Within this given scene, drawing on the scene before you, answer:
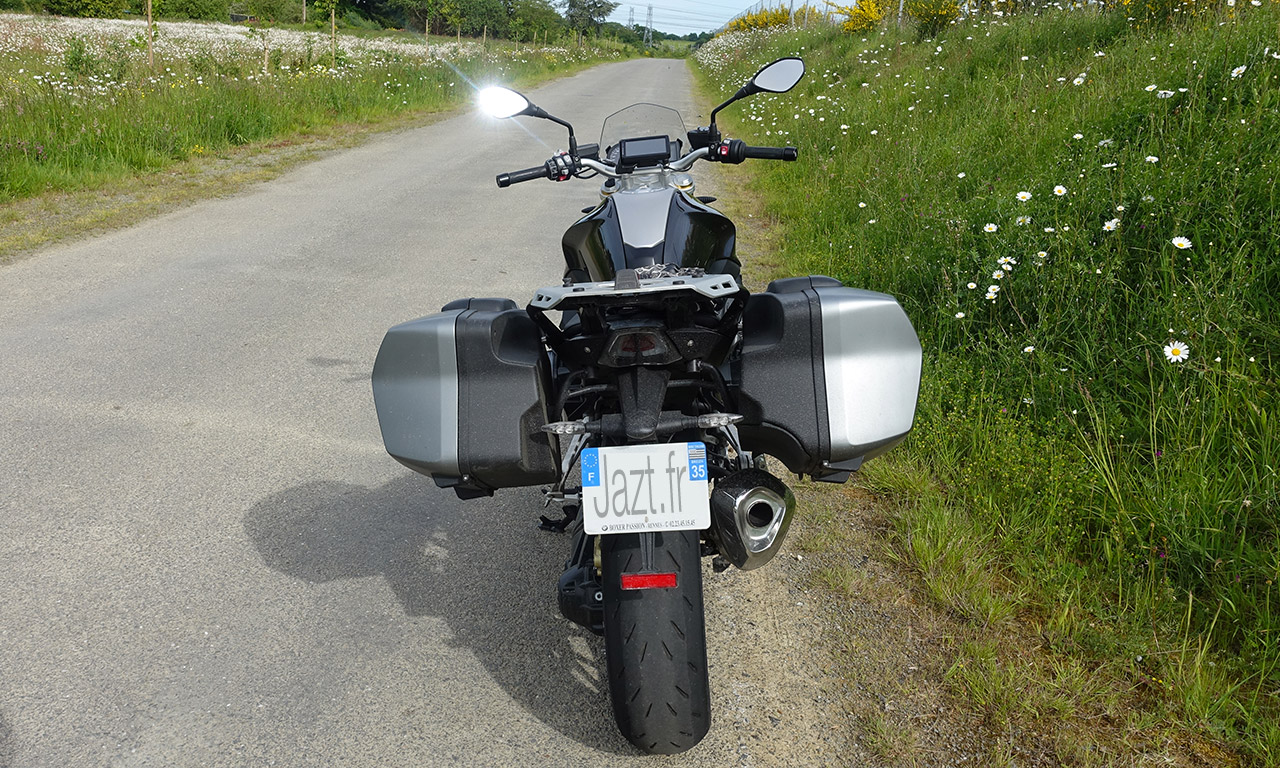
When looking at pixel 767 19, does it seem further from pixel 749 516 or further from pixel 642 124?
pixel 749 516

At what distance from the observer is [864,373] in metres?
1.94

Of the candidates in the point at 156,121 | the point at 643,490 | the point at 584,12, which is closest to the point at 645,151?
the point at 643,490

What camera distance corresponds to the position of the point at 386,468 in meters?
3.60

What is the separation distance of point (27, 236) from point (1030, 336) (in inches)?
291

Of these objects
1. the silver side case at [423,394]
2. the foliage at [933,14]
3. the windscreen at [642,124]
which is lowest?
the silver side case at [423,394]

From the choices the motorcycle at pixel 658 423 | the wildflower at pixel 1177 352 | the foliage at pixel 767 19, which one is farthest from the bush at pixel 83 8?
the wildflower at pixel 1177 352

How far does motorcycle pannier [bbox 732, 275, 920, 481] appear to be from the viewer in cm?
193

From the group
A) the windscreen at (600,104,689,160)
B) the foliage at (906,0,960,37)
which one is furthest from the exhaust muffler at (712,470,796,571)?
the foliage at (906,0,960,37)

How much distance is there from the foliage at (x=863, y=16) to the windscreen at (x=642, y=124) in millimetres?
13403

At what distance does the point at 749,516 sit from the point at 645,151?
155 centimetres

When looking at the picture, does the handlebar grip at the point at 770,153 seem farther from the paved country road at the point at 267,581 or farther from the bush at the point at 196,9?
the bush at the point at 196,9

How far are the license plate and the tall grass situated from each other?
809 cm

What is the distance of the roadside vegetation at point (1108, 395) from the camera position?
7.38 feet

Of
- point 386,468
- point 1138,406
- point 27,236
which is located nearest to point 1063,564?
point 1138,406
